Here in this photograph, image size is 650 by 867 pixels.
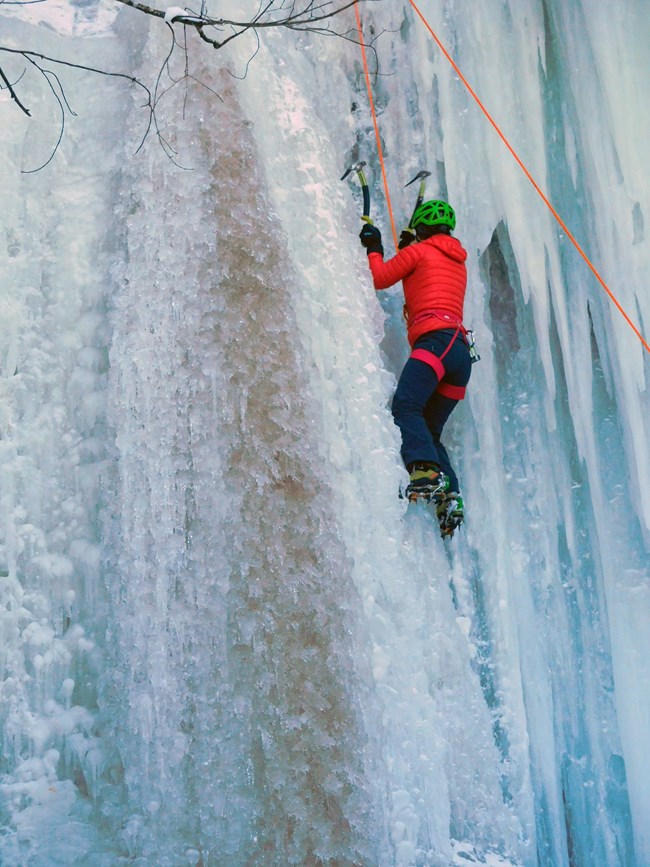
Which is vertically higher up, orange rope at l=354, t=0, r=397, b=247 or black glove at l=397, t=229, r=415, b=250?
orange rope at l=354, t=0, r=397, b=247

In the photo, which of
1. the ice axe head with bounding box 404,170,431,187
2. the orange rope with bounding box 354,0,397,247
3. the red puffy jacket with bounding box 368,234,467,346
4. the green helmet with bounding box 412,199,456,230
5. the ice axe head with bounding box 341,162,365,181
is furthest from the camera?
the orange rope with bounding box 354,0,397,247

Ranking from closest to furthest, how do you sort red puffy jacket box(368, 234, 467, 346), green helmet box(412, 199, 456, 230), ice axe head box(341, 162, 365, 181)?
1. red puffy jacket box(368, 234, 467, 346)
2. green helmet box(412, 199, 456, 230)
3. ice axe head box(341, 162, 365, 181)

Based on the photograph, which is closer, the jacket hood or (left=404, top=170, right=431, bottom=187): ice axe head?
the jacket hood

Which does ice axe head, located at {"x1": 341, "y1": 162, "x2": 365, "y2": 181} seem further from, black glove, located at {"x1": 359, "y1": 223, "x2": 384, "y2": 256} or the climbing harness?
the climbing harness

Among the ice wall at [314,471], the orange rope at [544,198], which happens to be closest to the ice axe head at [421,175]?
the ice wall at [314,471]

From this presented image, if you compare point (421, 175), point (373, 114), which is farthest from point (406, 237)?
point (373, 114)

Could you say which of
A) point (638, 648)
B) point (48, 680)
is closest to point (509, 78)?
point (638, 648)

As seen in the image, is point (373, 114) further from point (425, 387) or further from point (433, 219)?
point (425, 387)

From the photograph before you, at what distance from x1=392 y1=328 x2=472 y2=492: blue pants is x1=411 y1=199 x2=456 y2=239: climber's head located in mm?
490

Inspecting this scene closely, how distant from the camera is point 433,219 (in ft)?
14.7

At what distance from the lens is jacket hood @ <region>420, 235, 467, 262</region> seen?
4355 mm

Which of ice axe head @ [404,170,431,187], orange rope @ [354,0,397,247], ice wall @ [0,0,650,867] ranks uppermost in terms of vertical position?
orange rope @ [354,0,397,247]

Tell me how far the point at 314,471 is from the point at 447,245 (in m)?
1.09

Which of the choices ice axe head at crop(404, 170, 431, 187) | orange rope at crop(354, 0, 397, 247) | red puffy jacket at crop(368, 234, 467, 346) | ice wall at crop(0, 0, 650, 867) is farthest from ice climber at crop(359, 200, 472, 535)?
orange rope at crop(354, 0, 397, 247)
